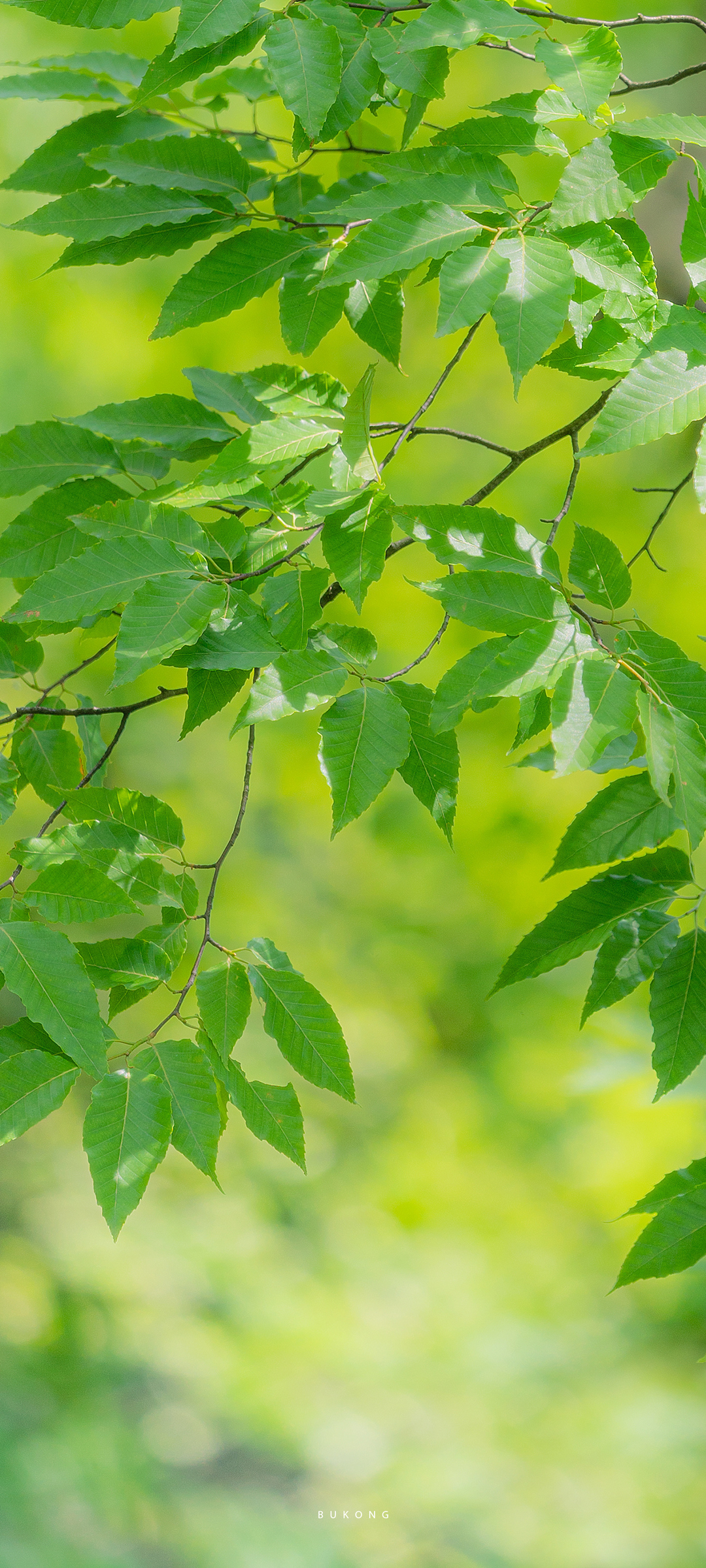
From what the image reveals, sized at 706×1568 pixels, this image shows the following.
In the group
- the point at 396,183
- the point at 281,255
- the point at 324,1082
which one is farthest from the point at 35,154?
the point at 324,1082

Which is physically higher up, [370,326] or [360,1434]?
[370,326]

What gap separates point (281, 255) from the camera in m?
0.53

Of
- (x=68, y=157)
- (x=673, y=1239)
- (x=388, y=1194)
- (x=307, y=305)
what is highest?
(x=68, y=157)

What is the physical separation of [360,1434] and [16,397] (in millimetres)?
1276

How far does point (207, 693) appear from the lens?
1.63 ft

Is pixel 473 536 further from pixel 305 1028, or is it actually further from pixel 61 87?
pixel 61 87

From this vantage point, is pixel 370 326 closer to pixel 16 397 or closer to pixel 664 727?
pixel 664 727

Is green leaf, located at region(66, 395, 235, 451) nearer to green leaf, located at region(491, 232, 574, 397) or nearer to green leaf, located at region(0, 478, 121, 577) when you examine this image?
green leaf, located at region(0, 478, 121, 577)

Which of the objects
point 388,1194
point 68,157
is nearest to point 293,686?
point 68,157

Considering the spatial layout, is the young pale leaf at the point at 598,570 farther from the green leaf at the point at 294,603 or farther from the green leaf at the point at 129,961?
the green leaf at the point at 129,961

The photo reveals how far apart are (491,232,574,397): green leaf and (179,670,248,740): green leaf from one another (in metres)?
0.19

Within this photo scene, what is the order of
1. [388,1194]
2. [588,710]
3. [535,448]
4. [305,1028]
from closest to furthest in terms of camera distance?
[588,710], [305,1028], [535,448], [388,1194]

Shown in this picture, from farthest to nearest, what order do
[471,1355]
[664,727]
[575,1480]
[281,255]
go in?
[471,1355] < [575,1480] < [281,255] < [664,727]

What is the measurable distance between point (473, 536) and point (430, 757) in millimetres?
105
